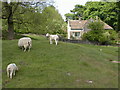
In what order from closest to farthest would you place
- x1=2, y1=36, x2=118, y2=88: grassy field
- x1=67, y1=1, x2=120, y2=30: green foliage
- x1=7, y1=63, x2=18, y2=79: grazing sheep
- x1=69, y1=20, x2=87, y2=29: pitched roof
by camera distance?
x1=2, y1=36, x2=118, y2=88: grassy field < x1=7, y1=63, x2=18, y2=79: grazing sheep < x1=69, y1=20, x2=87, y2=29: pitched roof < x1=67, y1=1, x2=120, y2=30: green foliage

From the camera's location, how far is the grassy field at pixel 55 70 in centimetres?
1152

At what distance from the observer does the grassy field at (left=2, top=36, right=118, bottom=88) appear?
11.5 meters

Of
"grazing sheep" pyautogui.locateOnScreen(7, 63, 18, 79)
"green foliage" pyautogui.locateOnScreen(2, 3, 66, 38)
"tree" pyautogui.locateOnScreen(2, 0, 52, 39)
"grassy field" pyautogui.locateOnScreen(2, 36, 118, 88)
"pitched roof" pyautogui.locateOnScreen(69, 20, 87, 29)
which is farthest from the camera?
"pitched roof" pyautogui.locateOnScreen(69, 20, 87, 29)

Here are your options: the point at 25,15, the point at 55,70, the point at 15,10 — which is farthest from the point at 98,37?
the point at 55,70

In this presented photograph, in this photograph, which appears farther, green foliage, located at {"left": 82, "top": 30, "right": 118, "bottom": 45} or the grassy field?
green foliage, located at {"left": 82, "top": 30, "right": 118, "bottom": 45}

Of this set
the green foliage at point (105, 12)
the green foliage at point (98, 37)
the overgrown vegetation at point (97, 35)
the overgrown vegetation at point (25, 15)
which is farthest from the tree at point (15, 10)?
the green foliage at point (105, 12)

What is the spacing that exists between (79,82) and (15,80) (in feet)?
Answer: 15.3

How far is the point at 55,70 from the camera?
14.1 meters

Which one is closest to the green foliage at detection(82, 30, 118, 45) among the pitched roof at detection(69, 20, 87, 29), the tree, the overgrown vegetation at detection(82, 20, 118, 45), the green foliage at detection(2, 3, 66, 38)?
the overgrown vegetation at detection(82, 20, 118, 45)

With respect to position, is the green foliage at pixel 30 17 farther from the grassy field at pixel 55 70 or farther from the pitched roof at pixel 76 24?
the pitched roof at pixel 76 24

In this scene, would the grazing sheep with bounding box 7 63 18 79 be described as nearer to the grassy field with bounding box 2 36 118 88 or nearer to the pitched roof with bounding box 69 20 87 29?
the grassy field with bounding box 2 36 118 88

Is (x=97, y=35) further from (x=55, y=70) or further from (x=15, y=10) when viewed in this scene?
(x=55, y=70)

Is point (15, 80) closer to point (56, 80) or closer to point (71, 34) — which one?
point (56, 80)

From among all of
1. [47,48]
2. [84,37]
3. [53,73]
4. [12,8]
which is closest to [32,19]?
[12,8]
